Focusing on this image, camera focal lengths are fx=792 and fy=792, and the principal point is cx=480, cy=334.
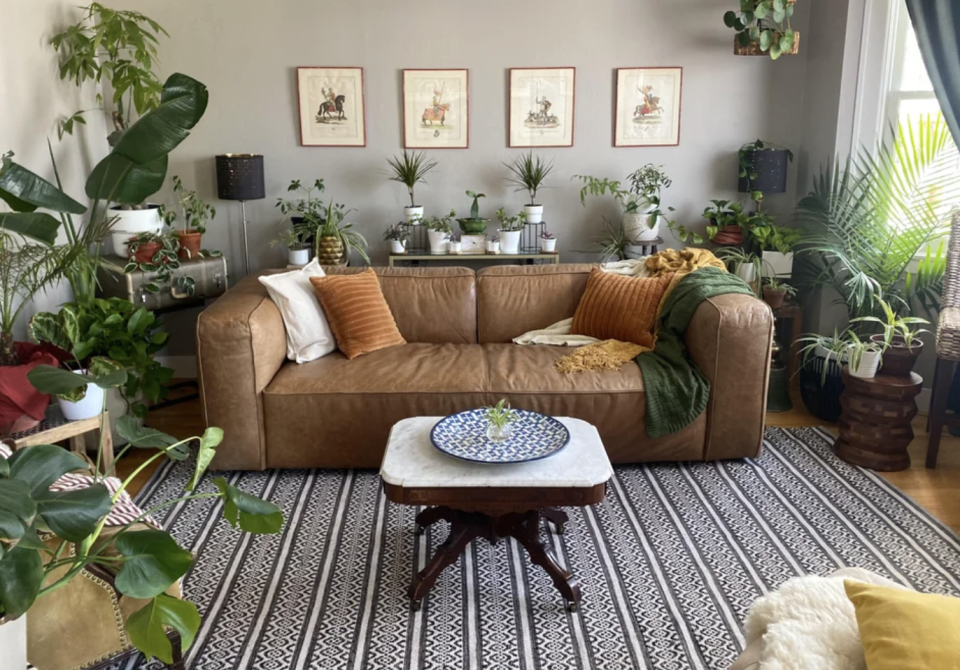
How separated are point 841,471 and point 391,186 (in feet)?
8.87

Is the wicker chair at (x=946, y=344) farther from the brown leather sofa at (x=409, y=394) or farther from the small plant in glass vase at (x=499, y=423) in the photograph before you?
the small plant in glass vase at (x=499, y=423)

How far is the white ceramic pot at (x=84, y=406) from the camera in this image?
288cm

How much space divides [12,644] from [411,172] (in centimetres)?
322

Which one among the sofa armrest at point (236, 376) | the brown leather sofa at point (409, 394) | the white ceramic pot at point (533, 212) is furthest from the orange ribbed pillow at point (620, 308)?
the sofa armrest at point (236, 376)

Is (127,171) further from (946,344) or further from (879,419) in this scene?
(946,344)

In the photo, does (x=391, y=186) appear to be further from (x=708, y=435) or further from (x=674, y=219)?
(x=708, y=435)

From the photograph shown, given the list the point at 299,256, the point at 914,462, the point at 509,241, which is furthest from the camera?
the point at 509,241

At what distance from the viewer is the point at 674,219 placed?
4.52m

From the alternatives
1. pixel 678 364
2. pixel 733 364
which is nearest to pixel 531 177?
pixel 678 364

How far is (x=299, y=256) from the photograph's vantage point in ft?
13.8

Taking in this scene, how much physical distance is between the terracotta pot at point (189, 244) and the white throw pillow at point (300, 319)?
0.69m

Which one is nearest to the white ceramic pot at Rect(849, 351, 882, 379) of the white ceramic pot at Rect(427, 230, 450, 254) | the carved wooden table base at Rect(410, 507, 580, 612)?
the carved wooden table base at Rect(410, 507, 580, 612)

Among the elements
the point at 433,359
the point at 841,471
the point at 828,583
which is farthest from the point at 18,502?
the point at 841,471

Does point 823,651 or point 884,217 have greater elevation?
point 884,217
